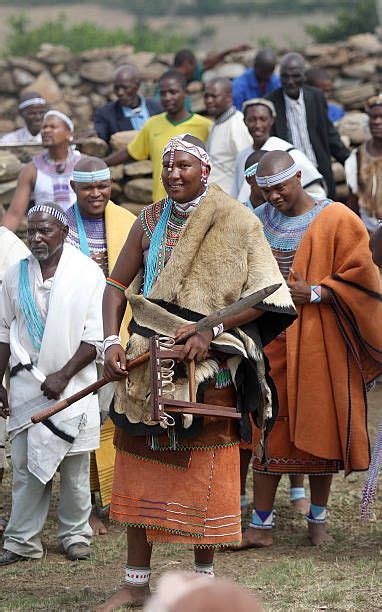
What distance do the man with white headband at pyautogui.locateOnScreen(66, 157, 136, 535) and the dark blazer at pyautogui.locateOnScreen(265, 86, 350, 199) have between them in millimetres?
3215

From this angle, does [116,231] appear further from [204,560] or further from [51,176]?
[204,560]

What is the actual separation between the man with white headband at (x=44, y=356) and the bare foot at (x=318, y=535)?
126 cm

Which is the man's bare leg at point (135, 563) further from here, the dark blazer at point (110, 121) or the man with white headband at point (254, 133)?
the dark blazer at point (110, 121)

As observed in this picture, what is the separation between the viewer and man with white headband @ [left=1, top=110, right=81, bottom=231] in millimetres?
7941

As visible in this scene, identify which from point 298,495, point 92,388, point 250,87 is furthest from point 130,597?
point 250,87

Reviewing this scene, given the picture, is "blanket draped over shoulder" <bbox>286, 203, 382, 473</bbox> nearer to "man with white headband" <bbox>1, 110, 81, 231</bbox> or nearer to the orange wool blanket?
the orange wool blanket

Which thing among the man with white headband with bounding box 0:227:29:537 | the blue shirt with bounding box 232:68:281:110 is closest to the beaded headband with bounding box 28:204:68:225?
the man with white headband with bounding box 0:227:29:537

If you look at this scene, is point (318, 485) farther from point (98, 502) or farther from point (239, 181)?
point (239, 181)

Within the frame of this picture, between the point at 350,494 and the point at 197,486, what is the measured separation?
266 centimetres

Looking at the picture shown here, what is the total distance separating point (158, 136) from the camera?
30.2ft

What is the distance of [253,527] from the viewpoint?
6.25 meters

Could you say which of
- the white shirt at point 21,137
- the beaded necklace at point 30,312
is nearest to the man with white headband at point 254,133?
the beaded necklace at point 30,312

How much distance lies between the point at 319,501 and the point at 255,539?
1.31 ft

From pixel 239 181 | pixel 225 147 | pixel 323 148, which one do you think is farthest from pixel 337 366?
pixel 323 148
